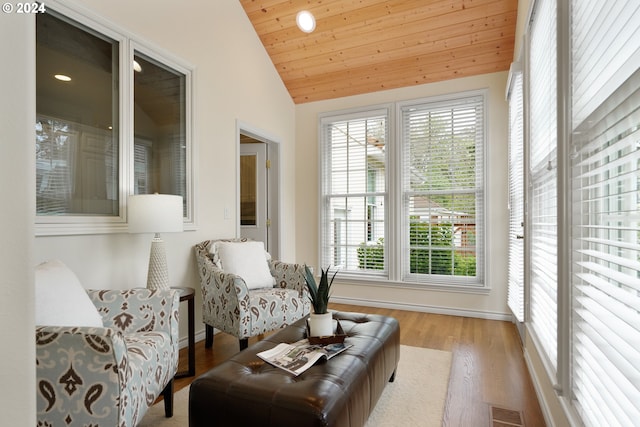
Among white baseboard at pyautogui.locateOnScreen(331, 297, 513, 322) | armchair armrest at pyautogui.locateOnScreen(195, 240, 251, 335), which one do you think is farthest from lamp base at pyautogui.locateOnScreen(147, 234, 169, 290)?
white baseboard at pyautogui.locateOnScreen(331, 297, 513, 322)

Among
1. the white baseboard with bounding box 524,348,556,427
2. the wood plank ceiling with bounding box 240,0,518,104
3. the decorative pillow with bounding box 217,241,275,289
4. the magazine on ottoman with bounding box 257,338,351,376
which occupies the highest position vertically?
the wood plank ceiling with bounding box 240,0,518,104

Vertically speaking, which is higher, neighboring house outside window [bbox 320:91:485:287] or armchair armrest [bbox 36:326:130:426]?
neighboring house outside window [bbox 320:91:485:287]

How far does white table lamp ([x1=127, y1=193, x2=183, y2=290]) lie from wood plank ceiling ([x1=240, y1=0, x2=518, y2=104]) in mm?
2511

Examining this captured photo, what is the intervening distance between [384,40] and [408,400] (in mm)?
3355

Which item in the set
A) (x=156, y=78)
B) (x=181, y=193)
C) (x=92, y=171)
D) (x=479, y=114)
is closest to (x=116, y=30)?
(x=156, y=78)

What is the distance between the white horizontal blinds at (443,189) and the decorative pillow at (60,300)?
10.7 feet

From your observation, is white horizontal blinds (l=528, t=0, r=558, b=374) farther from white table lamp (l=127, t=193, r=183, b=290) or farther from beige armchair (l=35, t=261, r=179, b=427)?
white table lamp (l=127, t=193, r=183, b=290)

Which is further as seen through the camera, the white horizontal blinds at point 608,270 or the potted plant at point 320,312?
the potted plant at point 320,312

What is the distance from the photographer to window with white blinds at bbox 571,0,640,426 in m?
0.83

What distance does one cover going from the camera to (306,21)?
3.51 meters

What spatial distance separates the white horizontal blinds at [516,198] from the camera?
2.81 m

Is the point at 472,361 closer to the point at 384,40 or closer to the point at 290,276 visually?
the point at 290,276

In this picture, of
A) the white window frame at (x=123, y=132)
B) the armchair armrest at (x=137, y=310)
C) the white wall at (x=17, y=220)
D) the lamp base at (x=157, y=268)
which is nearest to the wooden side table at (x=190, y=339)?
the lamp base at (x=157, y=268)

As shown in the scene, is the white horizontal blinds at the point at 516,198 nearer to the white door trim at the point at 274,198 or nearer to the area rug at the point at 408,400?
the area rug at the point at 408,400
